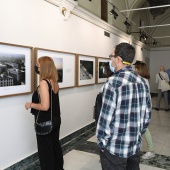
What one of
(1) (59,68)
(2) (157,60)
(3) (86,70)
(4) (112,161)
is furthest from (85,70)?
(2) (157,60)

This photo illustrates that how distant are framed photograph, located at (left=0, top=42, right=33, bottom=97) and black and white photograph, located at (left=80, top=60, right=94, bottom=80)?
2155 millimetres

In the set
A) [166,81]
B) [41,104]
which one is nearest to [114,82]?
[41,104]

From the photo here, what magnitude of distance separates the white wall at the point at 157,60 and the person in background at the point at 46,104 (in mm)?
14087

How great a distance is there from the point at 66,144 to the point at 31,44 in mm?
2498

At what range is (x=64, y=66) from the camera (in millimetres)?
4848

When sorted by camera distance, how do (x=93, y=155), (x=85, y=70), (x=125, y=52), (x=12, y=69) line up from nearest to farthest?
(x=125, y=52) < (x=12, y=69) < (x=93, y=155) < (x=85, y=70)

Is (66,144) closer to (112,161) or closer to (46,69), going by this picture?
(46,69)

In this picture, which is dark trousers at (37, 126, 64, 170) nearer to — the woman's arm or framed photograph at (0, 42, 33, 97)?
the woman's arm

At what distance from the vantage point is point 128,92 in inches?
71.6

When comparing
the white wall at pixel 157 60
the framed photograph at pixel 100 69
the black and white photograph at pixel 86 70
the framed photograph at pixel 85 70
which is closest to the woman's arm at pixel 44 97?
the framed photograph at pixel 85 70

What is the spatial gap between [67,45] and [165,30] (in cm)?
1260

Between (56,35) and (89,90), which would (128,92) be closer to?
(56,35)

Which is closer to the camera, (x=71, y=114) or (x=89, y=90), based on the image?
(x=71, y=114)

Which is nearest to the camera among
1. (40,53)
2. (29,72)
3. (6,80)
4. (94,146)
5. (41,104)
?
(41,104)
